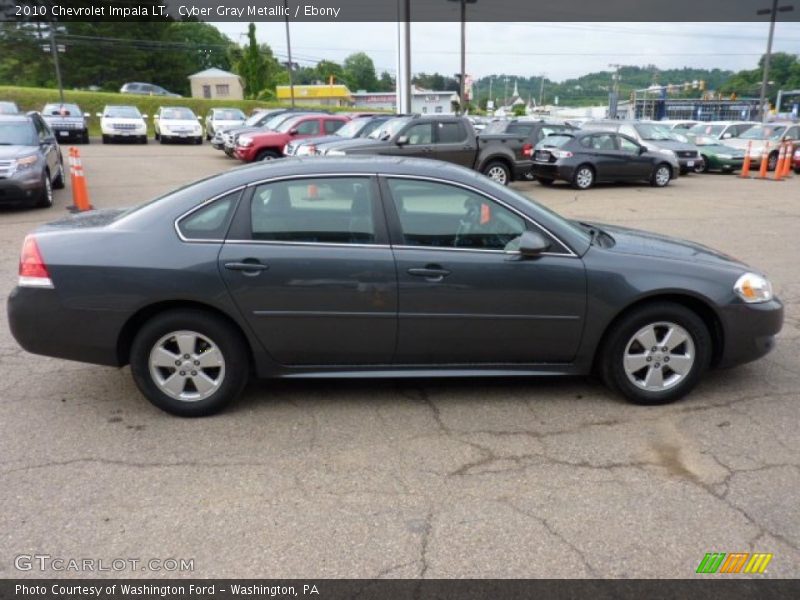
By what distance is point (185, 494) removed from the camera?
10.4 feet

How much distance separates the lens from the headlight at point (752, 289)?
13.5 feet

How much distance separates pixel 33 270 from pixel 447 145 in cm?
1131

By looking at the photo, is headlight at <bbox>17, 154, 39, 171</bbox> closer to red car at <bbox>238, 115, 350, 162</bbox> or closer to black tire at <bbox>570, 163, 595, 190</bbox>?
red car at <bbox>238, 115, 350, 162</bbox>

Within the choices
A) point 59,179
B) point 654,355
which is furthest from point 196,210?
point 59,179

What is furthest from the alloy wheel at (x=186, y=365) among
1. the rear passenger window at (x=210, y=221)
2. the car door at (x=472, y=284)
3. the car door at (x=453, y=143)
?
the car door at (x=453, y=143)

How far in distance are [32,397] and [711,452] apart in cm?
422

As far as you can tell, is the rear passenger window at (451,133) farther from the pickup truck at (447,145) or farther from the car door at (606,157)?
the car door at (606,157)

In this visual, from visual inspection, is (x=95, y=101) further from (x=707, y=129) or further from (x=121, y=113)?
(x=707, y=129)

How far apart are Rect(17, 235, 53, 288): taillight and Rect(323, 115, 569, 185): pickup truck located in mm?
9224

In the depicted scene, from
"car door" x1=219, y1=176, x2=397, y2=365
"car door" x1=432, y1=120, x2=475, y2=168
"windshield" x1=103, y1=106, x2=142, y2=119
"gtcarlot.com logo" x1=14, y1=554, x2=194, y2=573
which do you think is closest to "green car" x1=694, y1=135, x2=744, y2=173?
"car door" x1=432, y1=120, x2=475, y2=168

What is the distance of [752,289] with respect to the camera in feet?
13.6

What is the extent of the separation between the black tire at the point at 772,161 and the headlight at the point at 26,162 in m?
21.2

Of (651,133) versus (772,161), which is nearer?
(651,133)

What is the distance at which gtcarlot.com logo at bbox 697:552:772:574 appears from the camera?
8.78 feet
